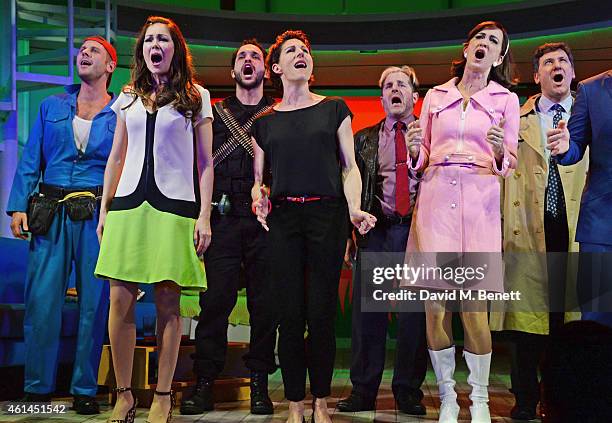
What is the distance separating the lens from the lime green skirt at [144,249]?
3.49 meters

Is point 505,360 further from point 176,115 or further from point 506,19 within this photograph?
point 176,115

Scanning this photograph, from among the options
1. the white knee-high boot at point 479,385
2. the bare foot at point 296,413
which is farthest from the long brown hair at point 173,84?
the white knee-high boot at point 479,385

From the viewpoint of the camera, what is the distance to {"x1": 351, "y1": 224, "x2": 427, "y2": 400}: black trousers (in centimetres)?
452

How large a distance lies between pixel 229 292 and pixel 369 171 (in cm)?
99

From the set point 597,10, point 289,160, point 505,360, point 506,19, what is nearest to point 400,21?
point 506,19

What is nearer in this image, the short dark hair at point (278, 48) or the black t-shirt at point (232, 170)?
the short dark hair at point (278, 48)

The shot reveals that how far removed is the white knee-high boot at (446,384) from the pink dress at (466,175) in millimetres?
351

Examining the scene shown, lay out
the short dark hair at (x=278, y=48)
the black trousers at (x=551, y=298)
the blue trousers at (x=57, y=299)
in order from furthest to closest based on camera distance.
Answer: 1. the blue trousers at (x=57, y=299)
2. the black trousers at (x=551, y=298)
3. the short dark hair at (x=278, y=48)

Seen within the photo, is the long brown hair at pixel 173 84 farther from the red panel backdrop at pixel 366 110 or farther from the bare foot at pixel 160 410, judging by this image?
the red panel backdrop at pixel 366 110

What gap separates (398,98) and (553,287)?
129 centimetres

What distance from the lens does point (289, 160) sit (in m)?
3.72

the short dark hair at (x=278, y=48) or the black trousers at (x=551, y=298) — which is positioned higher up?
the short dark hair at (x=278, y=48)

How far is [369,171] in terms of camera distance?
470cm

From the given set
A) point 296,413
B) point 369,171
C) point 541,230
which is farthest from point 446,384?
point 369,171
